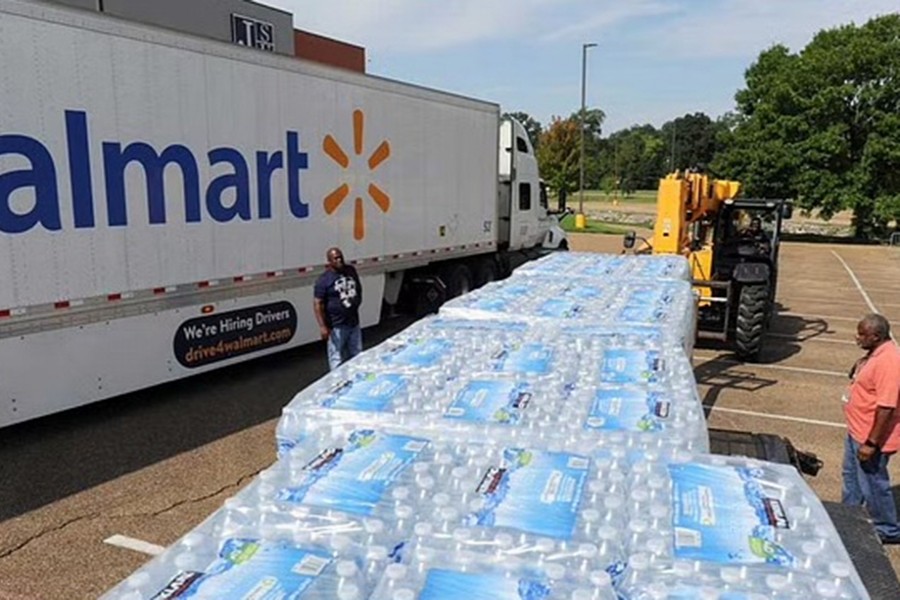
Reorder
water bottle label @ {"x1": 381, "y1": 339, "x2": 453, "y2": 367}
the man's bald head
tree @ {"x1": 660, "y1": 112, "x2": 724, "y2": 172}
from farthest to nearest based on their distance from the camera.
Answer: tree @ {"x1": 660, "y1": 112, "x2": 724, "y2": 172}, the man's bald head, water bottle label @ {"x1": 381, "y1": 339, "x2": 453, "y2": 367}

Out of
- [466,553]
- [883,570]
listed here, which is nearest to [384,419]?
[466,553]

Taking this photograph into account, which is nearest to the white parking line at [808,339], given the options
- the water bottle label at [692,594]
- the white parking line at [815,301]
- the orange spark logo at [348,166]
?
the white parking line at [815,301]

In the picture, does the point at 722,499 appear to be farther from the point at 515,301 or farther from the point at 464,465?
the point at 515,301

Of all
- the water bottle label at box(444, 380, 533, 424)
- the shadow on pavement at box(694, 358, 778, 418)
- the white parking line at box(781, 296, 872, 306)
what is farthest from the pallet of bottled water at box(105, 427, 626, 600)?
the white parking line at box(781, 296, 872, 306)

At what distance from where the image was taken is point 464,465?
3.02 metres

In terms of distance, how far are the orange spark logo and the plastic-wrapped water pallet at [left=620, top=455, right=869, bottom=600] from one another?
825 centimetres

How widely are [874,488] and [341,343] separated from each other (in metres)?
5.81

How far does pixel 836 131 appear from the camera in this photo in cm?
3612

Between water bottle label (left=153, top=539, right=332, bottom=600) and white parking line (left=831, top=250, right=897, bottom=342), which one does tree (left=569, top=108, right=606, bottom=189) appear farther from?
water bottle label (left=153, top=539, right=332, bottom=600)

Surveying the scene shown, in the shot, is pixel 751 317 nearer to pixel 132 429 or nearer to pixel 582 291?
pixel 582 291

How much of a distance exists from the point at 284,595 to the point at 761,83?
4357cm

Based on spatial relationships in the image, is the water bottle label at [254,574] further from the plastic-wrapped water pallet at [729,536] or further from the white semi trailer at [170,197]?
the white semi trailer at [170,197]

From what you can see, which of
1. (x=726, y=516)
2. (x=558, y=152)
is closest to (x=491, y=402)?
(x=726, y=516)

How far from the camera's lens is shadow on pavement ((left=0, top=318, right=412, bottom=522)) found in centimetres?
633
